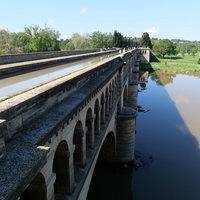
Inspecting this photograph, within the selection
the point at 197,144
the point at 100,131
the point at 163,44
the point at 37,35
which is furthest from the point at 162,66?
the point at 100,131

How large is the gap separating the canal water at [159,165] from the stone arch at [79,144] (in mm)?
9830

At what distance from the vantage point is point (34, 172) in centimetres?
392

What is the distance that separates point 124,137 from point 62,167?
45.8 feet

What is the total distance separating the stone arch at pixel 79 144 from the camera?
337 inches

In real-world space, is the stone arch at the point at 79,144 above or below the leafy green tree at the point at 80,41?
below

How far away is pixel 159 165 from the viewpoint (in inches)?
849

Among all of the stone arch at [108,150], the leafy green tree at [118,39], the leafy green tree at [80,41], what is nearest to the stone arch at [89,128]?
the stone arch at [108,150]

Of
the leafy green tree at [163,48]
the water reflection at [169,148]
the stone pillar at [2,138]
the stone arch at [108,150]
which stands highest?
the stone pillar at [2,138]

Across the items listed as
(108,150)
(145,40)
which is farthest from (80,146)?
(145,40)

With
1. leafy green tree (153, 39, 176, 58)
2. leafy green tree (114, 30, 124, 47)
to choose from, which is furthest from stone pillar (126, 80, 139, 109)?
leafy green tree (153, 39, 176, 58)

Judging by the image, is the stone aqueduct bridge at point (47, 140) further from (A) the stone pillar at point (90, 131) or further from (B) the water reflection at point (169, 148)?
(B) the water reflection at point (169, 148)

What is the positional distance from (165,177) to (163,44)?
100507 mm

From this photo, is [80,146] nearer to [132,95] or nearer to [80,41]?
[132,95]

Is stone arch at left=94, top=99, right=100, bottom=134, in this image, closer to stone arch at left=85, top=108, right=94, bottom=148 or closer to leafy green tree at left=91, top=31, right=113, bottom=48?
stone arch at left=85, top=108, right=94, bottom=148
